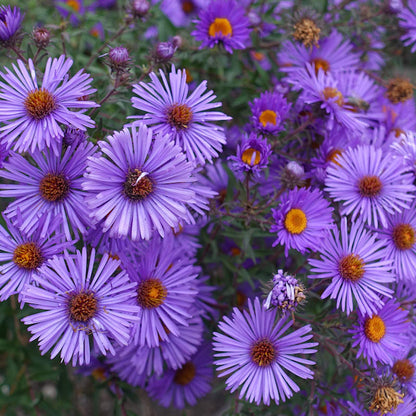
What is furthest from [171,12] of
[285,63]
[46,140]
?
[46,140]

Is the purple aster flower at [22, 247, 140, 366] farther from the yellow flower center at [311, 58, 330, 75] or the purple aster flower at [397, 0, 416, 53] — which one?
the purple aster flower at [397, 0, 416, 53]

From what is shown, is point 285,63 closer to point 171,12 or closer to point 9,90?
point 171,12

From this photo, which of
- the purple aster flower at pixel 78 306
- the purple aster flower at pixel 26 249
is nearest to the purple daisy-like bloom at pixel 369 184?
the purple aster flower at pixel 78 306

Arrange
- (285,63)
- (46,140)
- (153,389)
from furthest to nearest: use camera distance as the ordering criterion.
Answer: (285,63)
(153,389)
(46,140)

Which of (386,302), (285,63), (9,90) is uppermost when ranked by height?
(285,63)

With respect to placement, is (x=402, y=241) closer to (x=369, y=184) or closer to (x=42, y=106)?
(x=369, y=184)

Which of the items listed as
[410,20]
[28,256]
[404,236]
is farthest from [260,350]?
[410,20]

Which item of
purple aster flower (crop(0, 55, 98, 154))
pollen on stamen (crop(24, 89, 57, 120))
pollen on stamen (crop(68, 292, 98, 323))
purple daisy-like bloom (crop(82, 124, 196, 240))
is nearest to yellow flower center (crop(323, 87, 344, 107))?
A: purple daisy-like bloom (crop(82, 124, 196, 240))
